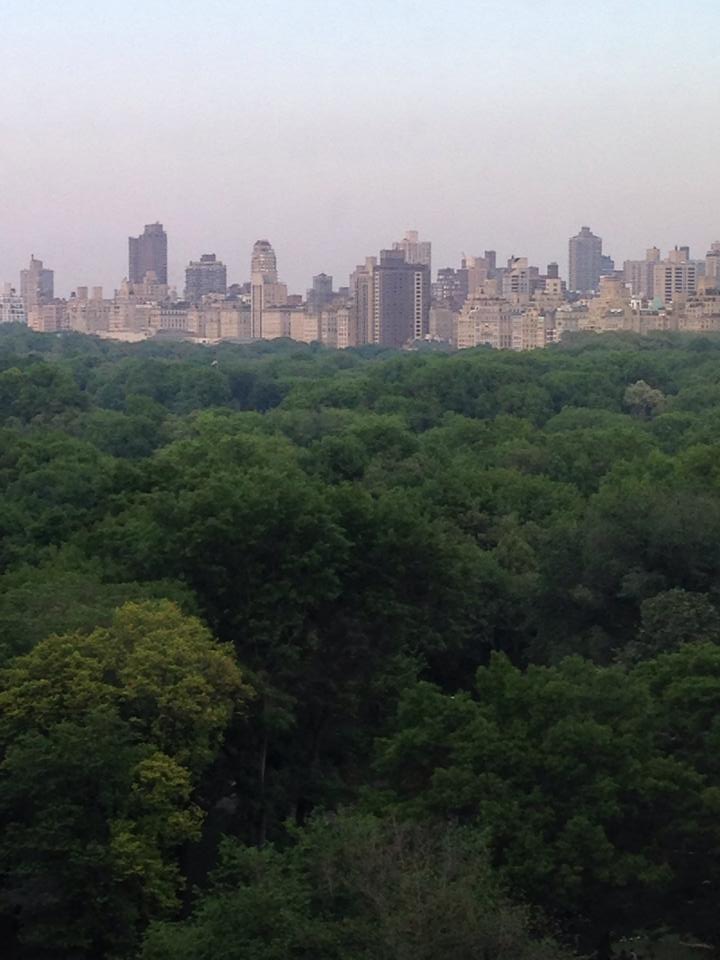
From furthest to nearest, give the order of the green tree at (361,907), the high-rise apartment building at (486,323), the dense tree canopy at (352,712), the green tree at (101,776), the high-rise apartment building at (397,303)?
the high-rise apartment building at (397,303), the high-rise apartment building at (486,323), the green tree at (101,776), the dense tree canopy at (352,712), the green tree at (361,907)

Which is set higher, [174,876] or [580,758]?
[580,758]

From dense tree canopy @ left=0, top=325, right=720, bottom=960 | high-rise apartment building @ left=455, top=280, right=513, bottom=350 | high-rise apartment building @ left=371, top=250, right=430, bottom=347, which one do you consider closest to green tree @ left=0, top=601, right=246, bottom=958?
dense tree canopy @ left=0, top=325, right=720, bottom=960

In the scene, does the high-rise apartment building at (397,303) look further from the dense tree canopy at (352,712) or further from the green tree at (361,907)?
the green tree at (361,907)

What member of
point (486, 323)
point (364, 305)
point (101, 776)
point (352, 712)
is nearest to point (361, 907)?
point (101, 776)

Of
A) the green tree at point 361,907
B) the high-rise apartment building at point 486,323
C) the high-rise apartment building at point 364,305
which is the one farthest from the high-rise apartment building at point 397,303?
the green tree at point 361,907

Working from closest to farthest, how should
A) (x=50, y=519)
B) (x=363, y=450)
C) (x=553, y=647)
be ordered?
(x=553, y=647), (x=50, y=519), (x=363, y=450)

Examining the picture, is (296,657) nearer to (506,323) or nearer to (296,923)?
(296,923)

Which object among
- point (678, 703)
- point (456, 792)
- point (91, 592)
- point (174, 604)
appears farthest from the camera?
point (91, 592)

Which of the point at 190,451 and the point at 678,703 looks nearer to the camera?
the point at 678,703

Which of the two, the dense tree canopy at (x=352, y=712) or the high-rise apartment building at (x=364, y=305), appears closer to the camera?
the dense tree canopy at (x=352, y=712)

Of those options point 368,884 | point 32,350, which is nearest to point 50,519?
point 368,884

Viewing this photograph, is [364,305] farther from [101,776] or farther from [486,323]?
[101,776]
